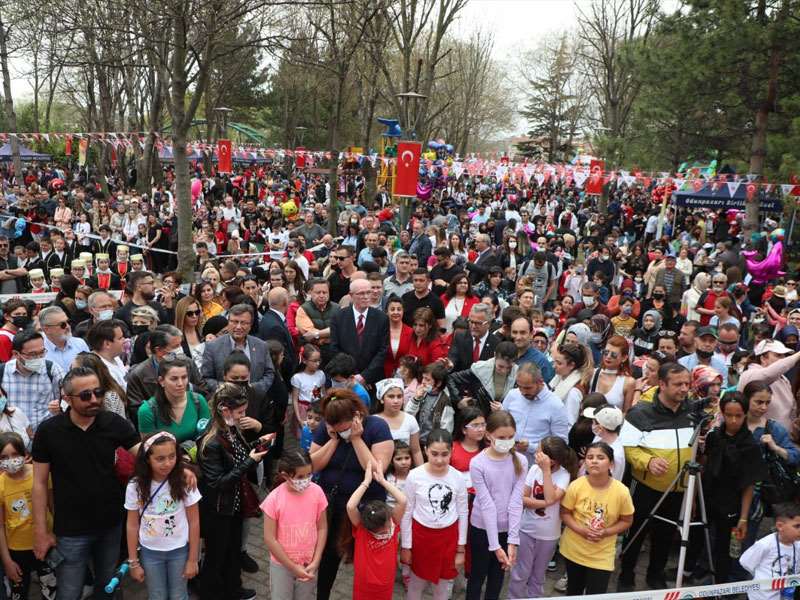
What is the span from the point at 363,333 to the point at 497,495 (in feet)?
8.11

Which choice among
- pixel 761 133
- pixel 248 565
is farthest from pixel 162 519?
pixel 761 133

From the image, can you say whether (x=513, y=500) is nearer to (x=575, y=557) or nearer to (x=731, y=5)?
(x=575, y=557)

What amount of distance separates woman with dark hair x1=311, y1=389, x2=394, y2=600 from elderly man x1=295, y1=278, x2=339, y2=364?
8.23 feet

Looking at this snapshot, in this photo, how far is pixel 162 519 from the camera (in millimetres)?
3943

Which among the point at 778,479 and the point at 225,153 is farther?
the point at 225,153

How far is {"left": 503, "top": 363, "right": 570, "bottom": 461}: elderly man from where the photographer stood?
4.96 meters

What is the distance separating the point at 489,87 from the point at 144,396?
49.3 meters

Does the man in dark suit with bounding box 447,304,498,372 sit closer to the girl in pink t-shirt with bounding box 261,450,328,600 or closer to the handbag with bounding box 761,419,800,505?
the handbag with bounding box 761,419,800,505

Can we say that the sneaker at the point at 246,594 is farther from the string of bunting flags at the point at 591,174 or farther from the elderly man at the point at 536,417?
the string of bunting flags at the point at 591,174

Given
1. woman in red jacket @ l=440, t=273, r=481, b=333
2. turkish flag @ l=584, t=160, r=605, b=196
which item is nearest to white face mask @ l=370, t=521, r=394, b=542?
woman in red jacket @ l=440, t=273, r=481, b=333

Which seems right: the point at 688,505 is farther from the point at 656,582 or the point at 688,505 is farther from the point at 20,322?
the point at 20,322

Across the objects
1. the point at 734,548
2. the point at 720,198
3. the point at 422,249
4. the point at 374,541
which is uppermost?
the point at 720,198

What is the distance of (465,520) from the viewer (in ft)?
13.9

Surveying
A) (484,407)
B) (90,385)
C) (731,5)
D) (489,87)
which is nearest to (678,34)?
(731,5)
